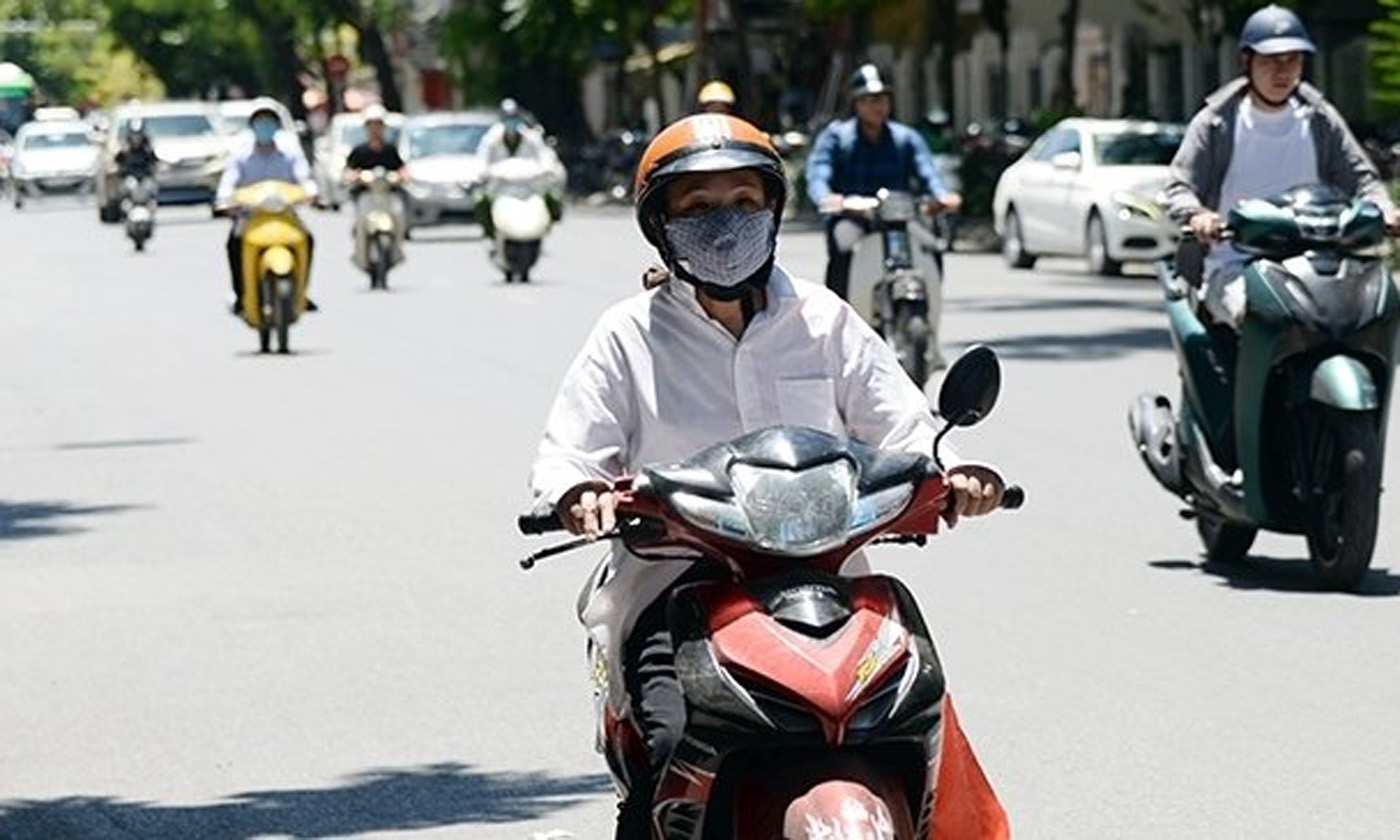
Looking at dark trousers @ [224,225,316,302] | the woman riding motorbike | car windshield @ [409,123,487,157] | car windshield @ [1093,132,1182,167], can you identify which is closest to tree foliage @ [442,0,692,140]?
car windshield @ [409,123,487,157]

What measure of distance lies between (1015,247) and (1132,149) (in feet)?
6.62

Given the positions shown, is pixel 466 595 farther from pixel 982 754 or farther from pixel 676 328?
pixel 676 328

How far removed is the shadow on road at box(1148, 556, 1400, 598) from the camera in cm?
1178

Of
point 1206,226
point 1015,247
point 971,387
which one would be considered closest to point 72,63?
point 1015,247

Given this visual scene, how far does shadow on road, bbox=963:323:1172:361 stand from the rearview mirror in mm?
16323

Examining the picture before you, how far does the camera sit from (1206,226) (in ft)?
38.1

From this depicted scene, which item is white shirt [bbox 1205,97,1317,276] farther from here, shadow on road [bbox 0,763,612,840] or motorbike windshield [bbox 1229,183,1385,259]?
shadow on road [bbox 0,763,612,840]

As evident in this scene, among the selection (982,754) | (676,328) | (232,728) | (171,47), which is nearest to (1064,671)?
(982,754)

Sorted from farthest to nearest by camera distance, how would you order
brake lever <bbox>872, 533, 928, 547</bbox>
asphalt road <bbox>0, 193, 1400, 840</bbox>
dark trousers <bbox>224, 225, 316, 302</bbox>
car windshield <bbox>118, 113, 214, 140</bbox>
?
car windshield <bbox>118, 113, 214, 140</bbox> < dark trousers <bbox>224, 225, 316, 302</bbox> < asphalt road <bbox>0, 193, 1400, 840</bbox> < brake lever <bbox>872, 533, 928, 547</bbox>

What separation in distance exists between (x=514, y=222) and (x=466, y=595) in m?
21.9

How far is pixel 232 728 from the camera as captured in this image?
9.81 metres

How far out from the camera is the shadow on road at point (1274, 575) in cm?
1178

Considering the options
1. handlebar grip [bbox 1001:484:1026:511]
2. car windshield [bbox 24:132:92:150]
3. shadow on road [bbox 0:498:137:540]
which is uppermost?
handlebar grip [bbox 1001:484:1026:511]

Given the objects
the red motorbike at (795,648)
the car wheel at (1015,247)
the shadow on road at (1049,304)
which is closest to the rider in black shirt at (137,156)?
the car wheel at (1015,247)
